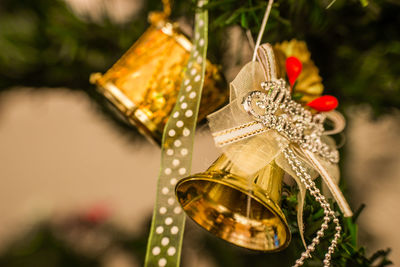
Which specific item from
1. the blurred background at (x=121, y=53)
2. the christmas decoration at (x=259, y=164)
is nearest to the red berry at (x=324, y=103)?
the christmas decoration at (x=259, y=164)

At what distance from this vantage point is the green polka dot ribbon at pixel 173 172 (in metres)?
0.39

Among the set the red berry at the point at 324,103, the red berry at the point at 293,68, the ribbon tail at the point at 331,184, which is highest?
the red berry at the point at 293,68

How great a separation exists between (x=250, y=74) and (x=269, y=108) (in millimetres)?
51

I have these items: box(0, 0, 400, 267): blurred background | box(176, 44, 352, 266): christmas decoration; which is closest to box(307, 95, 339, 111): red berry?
box(176, 44, 352, 266): christmas decoration

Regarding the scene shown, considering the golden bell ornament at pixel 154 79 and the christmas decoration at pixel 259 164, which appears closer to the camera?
the christmas decoration at pixel 259 164

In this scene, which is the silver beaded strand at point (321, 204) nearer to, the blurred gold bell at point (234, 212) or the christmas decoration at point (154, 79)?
the blurred gold bell at point (234, 212)

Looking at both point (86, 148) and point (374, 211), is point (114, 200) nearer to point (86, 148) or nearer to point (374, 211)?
point (86, 148)

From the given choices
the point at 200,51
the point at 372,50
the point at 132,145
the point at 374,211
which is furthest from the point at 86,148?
the point at 374,211

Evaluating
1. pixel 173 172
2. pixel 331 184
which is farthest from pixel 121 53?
pixel 331 184

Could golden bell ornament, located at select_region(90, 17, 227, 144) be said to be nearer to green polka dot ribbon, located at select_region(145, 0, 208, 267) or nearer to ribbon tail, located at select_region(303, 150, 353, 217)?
green polka dot ribbon, located at select_region(145, 0, 208, 267)

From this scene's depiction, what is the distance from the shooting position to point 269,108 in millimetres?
354

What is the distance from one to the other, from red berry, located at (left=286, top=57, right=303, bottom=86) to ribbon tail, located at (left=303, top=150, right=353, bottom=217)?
0.10 meters

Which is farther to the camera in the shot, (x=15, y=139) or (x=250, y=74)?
(x=15, y=139)

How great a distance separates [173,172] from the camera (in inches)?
15.8
